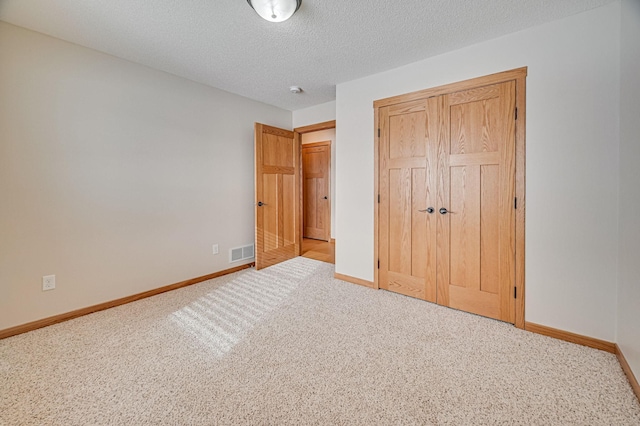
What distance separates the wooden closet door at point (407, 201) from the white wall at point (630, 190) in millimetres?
1203

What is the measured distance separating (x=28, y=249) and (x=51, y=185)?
0.54m

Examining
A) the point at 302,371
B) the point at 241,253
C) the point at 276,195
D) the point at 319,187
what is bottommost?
the point at 302,371

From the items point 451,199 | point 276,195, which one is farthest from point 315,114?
point 451,199

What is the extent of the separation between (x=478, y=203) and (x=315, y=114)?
8.93 ft

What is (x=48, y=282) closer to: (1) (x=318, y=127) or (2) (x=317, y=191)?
(1) (x=318, y=127)

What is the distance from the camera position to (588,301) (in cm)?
191

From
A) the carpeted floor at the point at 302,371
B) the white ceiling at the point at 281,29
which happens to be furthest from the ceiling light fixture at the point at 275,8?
the carpeted floor at the point at 302,371

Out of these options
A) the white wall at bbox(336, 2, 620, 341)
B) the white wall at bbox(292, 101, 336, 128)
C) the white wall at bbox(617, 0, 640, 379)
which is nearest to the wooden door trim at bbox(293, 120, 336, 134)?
the white wall at bbox(292, 101, 336, 128)

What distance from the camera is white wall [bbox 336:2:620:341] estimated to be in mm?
1822

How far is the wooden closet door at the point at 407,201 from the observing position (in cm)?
261

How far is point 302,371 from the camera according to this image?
166cm

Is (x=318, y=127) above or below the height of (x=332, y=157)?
above

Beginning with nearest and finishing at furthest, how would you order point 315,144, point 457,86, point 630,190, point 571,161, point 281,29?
1. point 630,190
2. point 571,161
3. point 281,29
4. point 457,86
5. point 315,144

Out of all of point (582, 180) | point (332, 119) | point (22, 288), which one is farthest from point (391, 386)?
point (332, 119)
